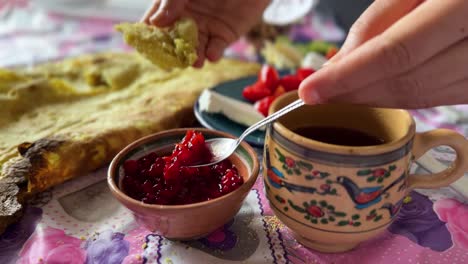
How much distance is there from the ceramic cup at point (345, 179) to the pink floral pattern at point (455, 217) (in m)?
0.15

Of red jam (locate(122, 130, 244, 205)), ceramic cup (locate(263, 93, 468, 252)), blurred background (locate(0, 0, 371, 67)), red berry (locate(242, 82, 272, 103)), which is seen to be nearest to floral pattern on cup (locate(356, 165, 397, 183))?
ceramic cup (locate(263, 93, 468, 252))

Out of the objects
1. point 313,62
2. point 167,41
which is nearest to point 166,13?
point 167,41

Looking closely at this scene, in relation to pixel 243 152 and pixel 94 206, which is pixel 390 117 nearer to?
pixel 243 152

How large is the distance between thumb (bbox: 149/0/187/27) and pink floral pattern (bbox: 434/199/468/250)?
2.54 ft

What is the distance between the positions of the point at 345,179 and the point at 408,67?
0.62 feet

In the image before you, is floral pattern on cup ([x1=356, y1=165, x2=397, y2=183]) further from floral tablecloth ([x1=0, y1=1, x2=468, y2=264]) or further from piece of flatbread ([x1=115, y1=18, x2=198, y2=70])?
piece of flatbread ([x1=115, y1=18, x2=198, y2=70])

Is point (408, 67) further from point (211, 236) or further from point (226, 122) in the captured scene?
point (226, 122)

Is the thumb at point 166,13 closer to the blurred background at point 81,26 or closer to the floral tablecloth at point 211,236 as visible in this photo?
the floral tablecloth at point 211,236

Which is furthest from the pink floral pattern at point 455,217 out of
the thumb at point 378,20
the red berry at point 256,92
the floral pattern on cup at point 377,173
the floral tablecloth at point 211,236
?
the red berry at point 256,92

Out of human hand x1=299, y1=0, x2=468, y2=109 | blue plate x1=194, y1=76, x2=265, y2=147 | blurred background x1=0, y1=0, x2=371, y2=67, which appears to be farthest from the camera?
blurred background x1=0, y1=0, x2=371, y2=67

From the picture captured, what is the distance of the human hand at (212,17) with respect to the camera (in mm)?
1129

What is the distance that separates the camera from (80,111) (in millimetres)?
1189

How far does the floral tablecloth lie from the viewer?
30.4 inches

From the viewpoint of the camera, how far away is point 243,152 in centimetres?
84
